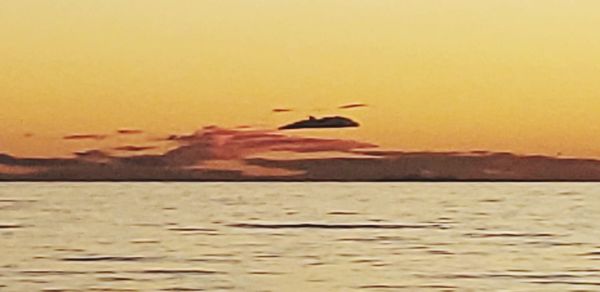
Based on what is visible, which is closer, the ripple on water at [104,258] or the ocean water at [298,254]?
the ocean water at [298,254]

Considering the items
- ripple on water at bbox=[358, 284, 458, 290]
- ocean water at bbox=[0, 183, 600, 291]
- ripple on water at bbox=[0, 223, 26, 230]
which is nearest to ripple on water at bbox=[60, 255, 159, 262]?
ocean water at bbox=[0, 183, 600, 291]

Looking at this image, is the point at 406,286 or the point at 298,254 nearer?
the point at 406,286

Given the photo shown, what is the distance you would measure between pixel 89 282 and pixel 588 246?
1409 cm

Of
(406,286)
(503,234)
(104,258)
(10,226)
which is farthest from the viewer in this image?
(10,226)

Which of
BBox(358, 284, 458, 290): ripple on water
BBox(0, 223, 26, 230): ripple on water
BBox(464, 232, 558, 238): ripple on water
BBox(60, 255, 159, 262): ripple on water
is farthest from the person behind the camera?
BBox(0, 223, 26, 230): ripple on water

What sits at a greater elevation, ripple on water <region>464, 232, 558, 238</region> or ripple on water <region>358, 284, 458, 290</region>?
ripple on water <region>464, 232, 558, 238</region>

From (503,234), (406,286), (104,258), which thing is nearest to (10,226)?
(503,234)

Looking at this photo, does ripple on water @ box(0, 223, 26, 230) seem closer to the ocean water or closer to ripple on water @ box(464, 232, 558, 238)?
the ocean water

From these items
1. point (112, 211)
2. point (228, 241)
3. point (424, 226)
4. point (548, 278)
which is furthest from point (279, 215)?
point (548, 278)

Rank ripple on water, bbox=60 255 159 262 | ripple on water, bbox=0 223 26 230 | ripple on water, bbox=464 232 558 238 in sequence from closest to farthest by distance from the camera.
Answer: ripple on water, bbox=60 255 159 262 < ripple on water, bbox=464 232 558 238 < ripple on water, bbox=0 223 26 230

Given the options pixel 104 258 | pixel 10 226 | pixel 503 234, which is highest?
pixel 10 226

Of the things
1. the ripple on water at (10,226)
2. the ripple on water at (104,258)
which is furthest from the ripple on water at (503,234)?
the ripple on water at (10,226)

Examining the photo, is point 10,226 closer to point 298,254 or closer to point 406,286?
point 298,254

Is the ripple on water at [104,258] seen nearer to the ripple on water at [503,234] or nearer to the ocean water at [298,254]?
the ocean water at [298,254]
